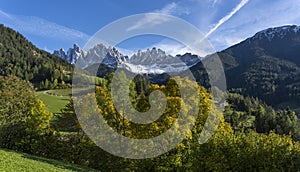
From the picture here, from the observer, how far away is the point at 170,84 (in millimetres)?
31797

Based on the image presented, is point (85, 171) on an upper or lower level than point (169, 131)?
lower

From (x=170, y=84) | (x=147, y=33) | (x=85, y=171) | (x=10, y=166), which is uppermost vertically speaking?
(x=147, y=33)

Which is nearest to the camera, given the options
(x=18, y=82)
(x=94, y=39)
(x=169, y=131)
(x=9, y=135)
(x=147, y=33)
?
(x=94, y=39)

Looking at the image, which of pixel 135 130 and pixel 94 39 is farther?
pixel 135 130

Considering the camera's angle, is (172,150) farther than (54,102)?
No

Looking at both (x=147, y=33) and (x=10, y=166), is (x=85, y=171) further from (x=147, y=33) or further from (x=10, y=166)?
(x=147, y=33)

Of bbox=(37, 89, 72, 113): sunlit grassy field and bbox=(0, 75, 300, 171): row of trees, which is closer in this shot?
bbox=(0, 75, 300, 171): row of trees

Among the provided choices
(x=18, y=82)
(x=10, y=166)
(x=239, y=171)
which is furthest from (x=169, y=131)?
(x=18, y=82)

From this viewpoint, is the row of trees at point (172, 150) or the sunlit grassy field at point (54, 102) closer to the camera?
the row of trees at point (172, 150)

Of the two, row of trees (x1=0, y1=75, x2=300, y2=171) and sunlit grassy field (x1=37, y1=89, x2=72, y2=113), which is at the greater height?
sunlit grassy field (x1=37, y1=89, x2=72, y2=113)

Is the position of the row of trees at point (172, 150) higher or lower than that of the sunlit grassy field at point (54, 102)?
lower

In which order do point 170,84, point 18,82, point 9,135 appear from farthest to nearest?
1. point 18,82
2. point 9,135
3. point 170,84

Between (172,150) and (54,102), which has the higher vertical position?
(54,102)

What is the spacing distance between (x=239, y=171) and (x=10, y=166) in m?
20.0
